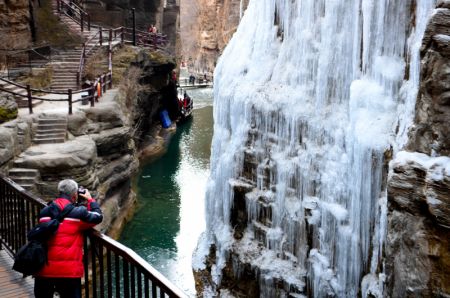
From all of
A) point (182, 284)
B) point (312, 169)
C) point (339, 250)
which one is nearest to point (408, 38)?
point (312, 169)

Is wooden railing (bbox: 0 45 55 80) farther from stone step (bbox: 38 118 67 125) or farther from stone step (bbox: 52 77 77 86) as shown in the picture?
stone step (bbox: 38 118 67 125)

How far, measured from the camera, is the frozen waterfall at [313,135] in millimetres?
8062

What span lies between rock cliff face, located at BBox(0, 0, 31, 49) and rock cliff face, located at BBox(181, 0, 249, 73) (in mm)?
40484

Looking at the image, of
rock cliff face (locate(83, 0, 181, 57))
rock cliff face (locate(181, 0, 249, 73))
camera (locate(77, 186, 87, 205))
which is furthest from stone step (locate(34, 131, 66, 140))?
rock cliff face (locate(181, 0, 249, 73))

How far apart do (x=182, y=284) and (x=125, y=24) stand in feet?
72.1

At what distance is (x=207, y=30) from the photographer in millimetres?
74250

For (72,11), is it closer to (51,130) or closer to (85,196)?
(51,130)

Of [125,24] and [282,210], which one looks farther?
[125,24]

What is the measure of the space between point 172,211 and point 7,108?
23.9 ft

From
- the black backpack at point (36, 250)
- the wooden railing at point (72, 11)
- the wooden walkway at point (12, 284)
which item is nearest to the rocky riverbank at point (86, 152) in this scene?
the wooden railing at point (72, 11)

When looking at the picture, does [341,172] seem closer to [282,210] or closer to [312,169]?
[312,169]

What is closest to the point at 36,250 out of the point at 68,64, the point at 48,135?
the point at 48,135

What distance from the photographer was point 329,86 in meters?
9.75

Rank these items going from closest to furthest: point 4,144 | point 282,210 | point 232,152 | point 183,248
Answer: point 282,210 < point 232,152 < point 4,144 < point 183,248
